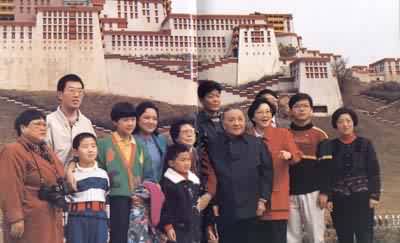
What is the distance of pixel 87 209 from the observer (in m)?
2.28

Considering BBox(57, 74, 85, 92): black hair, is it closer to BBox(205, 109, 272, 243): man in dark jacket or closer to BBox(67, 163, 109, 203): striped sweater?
BBox(67, 163, 109, 203): striped sweater

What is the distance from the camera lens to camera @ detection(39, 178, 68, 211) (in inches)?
88.6

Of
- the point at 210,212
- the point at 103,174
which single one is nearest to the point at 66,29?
the point at 103,174

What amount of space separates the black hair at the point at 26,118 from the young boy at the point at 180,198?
60 centimetres

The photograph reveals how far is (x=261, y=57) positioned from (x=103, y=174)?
109cm

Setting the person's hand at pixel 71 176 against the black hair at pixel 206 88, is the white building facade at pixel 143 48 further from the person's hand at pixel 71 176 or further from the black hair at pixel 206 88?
the person's hand at pixel 71 176

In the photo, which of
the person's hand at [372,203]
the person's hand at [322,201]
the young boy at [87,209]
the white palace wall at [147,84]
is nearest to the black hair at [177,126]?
the white palace wall at [147,84]

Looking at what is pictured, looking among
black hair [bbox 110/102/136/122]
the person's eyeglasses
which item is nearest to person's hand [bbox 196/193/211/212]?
black hair [bbox 110/102/136/122]

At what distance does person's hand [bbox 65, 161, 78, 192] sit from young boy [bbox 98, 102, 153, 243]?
118mm

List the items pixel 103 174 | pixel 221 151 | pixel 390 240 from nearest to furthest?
pixel 103 174, pixel 221 151, pixel 390 240

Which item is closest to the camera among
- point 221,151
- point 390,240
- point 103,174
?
point 103,174

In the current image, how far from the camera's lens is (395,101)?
292 centimetres

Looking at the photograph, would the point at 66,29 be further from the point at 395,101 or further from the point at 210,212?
the point at 395,101

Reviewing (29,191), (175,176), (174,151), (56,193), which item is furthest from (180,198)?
(29,191)
